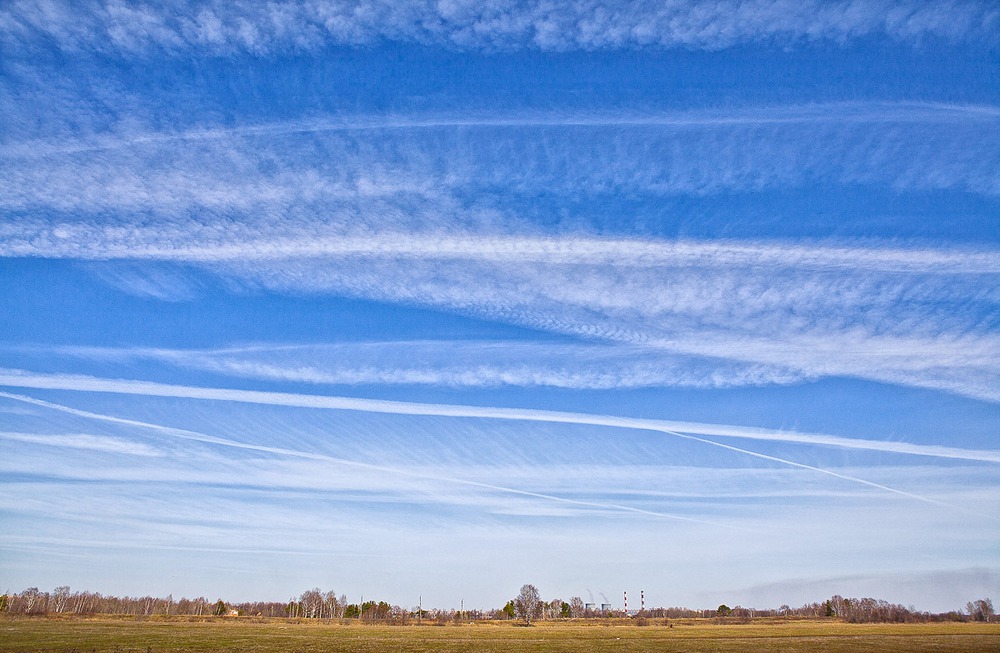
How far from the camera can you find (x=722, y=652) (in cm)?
4353

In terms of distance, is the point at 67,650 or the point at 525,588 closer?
the point at 67,650

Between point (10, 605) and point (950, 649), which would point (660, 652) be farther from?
point (10, 605)

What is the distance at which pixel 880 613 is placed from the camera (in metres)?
162

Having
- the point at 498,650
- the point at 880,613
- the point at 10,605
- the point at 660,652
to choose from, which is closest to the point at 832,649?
the point at 660,652

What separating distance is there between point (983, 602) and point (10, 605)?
273483 mm

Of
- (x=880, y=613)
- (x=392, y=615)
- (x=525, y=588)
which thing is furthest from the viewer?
(x=525, y=588)

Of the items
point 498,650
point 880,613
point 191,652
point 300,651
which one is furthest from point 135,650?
point 880,613

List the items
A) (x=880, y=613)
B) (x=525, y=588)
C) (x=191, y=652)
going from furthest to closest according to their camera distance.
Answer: (x=525, y=588), (x=880, y=613), (x=191, y=652)

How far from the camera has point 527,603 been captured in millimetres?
175500

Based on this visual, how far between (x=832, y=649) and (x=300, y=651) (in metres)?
39.0

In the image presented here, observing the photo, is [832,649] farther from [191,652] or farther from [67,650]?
[67,650]

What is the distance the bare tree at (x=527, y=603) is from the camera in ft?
576

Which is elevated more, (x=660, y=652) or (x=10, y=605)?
(x=660, y=652)

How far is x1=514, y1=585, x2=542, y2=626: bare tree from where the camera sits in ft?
576
